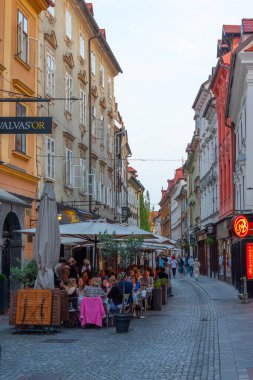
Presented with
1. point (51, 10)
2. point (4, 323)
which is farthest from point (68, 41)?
point (4, 323)

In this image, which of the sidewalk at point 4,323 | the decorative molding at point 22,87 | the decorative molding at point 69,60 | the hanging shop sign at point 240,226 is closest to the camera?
the sidewalk at point 4,323

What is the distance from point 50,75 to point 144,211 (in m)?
60.3

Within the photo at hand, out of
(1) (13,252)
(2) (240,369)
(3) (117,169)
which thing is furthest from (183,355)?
(3) (117,169)

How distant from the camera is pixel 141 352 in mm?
12383

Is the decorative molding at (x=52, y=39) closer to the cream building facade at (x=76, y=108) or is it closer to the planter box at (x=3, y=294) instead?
the cream building facade at (x=76, y=108)

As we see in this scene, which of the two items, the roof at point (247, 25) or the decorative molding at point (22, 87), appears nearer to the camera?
the decorative molding at point (22, 87)

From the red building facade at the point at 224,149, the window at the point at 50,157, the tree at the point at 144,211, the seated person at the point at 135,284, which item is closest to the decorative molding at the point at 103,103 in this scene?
the red building facade at the point at 224,149

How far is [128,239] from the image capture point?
Answer: 67.7 feet

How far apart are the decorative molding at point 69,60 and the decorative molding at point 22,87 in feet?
22.4

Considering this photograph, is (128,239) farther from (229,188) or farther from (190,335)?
(229,188)

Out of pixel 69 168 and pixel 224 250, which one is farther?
pixel 224 250

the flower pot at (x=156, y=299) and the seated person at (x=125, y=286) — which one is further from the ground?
the seated person at (x=125, y=286)

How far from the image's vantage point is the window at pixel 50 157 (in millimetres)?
27703

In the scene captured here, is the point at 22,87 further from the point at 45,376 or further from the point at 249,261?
the point at 45,376
